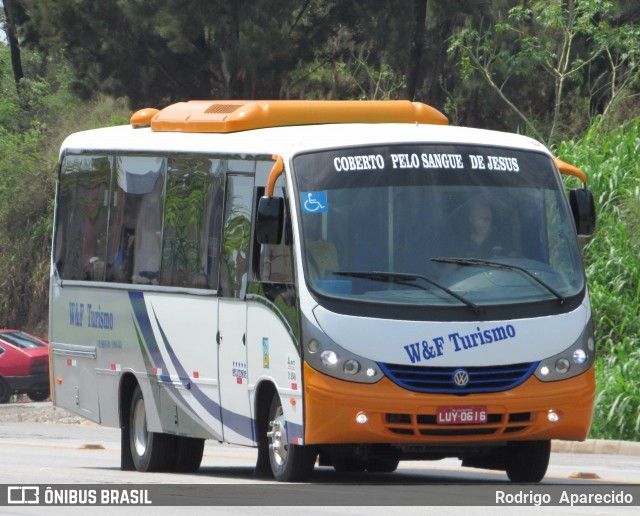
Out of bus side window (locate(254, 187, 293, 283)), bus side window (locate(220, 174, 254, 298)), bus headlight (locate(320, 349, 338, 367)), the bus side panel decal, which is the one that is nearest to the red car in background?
the bus side panel decal

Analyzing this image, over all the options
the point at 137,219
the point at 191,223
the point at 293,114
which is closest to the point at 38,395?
the point at 137,219

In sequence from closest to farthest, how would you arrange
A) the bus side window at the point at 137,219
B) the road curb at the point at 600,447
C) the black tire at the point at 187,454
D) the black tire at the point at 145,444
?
the bus side window at the point at 137,219
the black tire at the point at 145,444
the black tire at the point at 187,454
the road curb at the point at 600,447

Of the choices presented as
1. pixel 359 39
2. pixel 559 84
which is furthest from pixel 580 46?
pixel 359 39

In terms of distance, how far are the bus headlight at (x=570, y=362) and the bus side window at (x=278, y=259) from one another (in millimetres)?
1990

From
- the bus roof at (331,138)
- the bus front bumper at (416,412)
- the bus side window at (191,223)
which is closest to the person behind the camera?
the bus front bumper at (416,412)

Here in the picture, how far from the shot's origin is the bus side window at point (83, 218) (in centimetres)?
1592

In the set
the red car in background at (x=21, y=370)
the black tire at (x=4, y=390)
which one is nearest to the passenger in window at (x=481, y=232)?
the red car in background at (x=21, y=370)

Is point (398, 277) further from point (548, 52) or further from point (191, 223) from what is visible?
point (548, 52)

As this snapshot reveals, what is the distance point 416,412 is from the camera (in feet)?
37.5

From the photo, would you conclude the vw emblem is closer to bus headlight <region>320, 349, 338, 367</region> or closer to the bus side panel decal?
bus headlight <region>320, 349, 338, 367</region>

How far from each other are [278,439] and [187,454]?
120 inches

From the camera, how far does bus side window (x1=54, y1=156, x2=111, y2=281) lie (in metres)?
15.9

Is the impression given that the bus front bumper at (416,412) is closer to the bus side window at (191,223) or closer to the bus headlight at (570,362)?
the bus headlight at (570,362)

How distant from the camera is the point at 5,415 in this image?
98.0ft
